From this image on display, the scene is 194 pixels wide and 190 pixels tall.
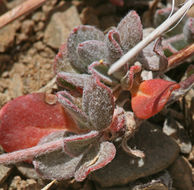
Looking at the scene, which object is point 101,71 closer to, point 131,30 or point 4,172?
point 131,30

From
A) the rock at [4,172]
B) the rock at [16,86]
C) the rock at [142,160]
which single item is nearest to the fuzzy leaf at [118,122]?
the rock at [142,160]

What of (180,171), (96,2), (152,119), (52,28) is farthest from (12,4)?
(180,171)

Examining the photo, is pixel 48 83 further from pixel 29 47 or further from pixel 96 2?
pixel 96 2

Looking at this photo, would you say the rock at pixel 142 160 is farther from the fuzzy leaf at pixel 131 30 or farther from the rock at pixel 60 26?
the rock at pixel 60 26

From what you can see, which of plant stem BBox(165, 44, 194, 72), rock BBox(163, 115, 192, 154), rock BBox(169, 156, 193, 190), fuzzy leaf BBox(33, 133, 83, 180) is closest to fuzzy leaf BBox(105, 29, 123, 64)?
plant stem BBox(165, 44, 194, 72)

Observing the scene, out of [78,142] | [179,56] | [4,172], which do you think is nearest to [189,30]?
[179,56]
